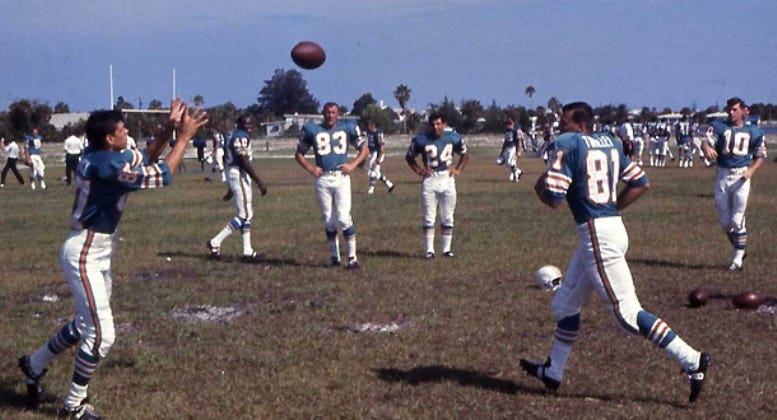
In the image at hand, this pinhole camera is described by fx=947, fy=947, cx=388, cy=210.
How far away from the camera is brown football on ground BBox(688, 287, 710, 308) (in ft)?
36.5

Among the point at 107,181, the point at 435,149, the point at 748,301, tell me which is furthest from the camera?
the point at 435,149

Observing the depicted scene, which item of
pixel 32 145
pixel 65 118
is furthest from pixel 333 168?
pixel 65 118

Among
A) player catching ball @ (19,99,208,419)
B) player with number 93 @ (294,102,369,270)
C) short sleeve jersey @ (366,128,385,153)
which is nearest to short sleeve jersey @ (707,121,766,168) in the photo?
player with number 93 @ (294,102,369,270)

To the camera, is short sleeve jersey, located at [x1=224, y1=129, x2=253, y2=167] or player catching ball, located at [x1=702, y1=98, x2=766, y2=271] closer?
player catching ball, located at [x1=702, y1=98, x2=766, y2=271]

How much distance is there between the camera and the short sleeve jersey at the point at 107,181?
703cm

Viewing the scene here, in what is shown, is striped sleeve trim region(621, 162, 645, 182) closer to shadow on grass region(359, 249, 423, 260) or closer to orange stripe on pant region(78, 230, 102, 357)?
orange stripe on pant region(78, 230, 102, 357)

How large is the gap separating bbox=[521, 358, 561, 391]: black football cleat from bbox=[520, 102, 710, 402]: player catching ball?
0.66 metres

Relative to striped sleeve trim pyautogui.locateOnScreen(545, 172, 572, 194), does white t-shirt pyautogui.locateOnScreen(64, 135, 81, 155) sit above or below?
below

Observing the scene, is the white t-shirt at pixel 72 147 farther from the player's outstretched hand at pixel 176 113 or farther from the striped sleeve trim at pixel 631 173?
the striped sleeve trim at pixel 631 173

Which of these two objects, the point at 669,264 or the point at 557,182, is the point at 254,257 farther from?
the point at 557,182

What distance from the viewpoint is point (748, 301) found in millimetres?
10875

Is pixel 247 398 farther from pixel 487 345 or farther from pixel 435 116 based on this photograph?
pixel 435 116

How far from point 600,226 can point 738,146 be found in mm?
7047

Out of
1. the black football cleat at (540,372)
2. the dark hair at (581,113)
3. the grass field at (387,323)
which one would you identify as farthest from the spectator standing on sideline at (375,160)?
the dark hair at (581,113)
